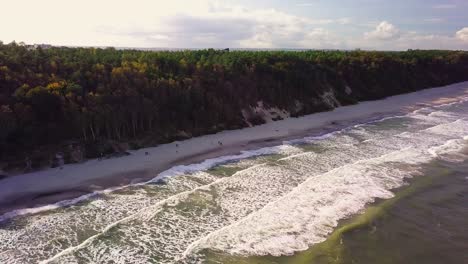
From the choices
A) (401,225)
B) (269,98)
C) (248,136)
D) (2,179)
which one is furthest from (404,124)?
(2,179)

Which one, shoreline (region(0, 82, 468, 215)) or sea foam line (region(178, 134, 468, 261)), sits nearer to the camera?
sea foam line (region(178, 134, 468, 261))

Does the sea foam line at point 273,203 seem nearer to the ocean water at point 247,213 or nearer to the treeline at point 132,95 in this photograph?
the ocean water at point 247,213

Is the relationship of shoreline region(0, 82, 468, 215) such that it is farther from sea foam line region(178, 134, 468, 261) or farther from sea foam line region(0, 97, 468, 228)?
sea foam line region(178, 134, 468, 261)

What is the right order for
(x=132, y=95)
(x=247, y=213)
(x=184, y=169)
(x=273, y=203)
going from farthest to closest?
1. (x=132, y=95)
2. (x=184, y=169)
3. (x=273, y=203)
4. (x=247, y=213)

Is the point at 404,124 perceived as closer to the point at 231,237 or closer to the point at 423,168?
the point at 423,168

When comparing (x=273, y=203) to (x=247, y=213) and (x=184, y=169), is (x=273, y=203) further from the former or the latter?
(x=184, y=169)

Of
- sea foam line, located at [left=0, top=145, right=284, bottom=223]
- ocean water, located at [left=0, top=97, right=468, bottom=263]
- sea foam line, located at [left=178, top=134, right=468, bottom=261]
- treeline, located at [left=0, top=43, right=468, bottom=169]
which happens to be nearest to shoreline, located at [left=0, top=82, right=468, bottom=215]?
sea foam line, located at [left=0, top=145, right=284, bottom=223]

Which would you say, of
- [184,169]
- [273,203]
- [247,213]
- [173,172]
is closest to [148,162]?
[173,172]
